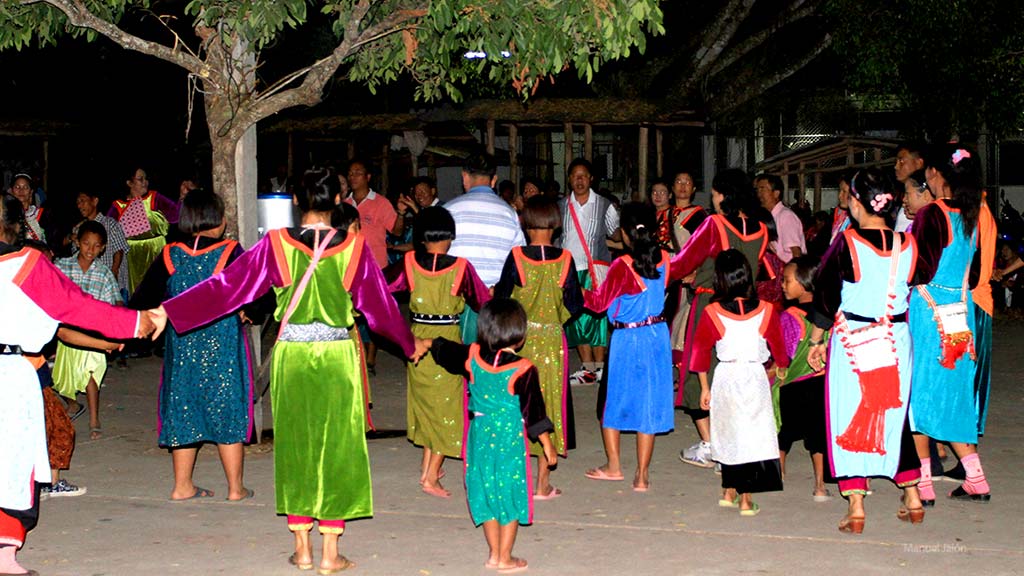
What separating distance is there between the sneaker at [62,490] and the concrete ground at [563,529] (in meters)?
0.07

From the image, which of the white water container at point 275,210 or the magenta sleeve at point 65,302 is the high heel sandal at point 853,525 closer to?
the magenta sleeve at point 65,302

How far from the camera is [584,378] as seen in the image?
11883mm

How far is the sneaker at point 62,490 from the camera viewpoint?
7715 mm

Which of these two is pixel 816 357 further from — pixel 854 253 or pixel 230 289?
pixel 230 289

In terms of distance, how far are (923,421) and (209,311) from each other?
3918 mm

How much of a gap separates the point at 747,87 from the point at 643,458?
→ 17647 mm

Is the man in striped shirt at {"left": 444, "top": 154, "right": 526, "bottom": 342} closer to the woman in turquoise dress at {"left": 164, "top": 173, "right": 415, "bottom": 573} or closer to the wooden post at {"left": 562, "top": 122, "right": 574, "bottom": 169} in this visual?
the woman in turquoise dress at {"left": 164, "top": 173, "right": 415, "bottom": 573}

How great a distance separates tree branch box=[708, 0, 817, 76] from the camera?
Result: 23.6m

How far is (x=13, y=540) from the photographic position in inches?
235

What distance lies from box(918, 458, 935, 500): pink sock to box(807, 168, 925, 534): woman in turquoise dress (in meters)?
0.34

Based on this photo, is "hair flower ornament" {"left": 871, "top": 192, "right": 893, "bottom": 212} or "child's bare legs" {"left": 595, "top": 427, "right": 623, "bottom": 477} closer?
"hair flower ornament" {"left": 871, "top": 192, "right": 893, "bottom": 212}

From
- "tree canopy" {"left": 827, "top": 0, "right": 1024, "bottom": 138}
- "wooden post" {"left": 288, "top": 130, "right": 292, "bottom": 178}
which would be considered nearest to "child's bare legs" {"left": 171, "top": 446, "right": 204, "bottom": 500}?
"wooden post" {"left": 288, "top": 130, "right": 292, "bottom": 178}

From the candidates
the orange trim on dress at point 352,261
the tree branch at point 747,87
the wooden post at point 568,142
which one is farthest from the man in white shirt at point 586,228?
the tree branch at point 747,87

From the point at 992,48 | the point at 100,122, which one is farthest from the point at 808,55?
the point at 100,122
